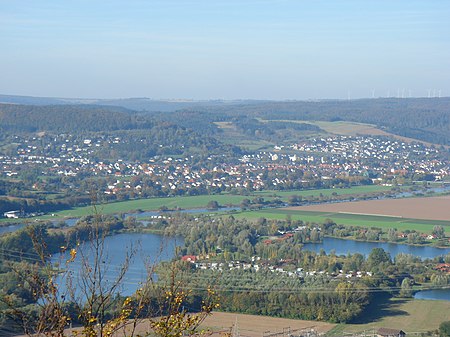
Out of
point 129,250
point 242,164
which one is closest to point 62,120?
point 242,164

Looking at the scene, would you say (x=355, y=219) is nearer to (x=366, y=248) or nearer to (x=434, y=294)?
(x=366, y=248)

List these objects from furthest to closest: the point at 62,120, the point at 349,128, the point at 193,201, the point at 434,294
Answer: the point at 349,128 → the point at 62,120 → the point at 193,201 → the point at 434,294

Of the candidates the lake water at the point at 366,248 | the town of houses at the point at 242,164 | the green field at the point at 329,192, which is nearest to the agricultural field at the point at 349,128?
the town of houses at the point at 242,164

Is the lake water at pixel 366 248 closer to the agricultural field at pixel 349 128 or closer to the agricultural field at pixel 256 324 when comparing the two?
the agricultural field at pixel 256 324

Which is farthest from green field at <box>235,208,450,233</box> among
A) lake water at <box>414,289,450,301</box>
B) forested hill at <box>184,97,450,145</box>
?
forested hill at <box>184,97,450,145</box>

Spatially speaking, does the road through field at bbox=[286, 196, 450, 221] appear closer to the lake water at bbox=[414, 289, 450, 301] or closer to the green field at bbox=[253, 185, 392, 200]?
the green field at bbox=[253, 185, 392, 200]

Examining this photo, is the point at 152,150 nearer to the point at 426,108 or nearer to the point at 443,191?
the point at 443,191
